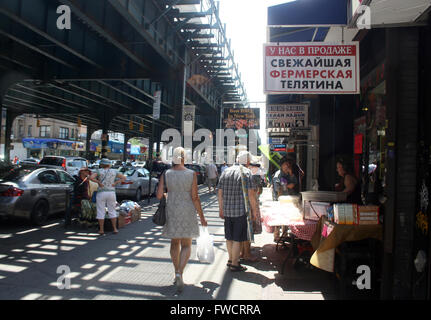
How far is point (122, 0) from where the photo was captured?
10758 mm

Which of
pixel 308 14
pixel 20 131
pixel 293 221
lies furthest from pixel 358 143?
pixel 20 131

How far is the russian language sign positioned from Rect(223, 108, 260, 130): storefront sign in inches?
885

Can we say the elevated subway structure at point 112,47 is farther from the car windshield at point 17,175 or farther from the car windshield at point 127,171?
the car windshield at point 17,175

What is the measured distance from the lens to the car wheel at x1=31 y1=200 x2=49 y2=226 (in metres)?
8.78

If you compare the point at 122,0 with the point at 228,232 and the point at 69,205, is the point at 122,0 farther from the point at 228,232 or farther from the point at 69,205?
the point at 228,232

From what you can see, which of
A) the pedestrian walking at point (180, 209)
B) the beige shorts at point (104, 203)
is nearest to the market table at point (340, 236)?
the pedestrian walking at point (180, 209)

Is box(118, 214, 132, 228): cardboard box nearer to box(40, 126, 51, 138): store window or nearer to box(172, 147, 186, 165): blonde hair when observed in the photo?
box(172, 147, 186, 165): blonde hair

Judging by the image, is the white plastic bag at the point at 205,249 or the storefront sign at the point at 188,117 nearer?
the white plastic bag at the point at 205,249

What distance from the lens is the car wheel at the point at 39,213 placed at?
8.78 m

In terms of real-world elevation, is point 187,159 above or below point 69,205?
above

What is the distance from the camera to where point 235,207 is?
5484 millimetres

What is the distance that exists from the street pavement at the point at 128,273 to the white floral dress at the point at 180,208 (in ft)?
2.62
